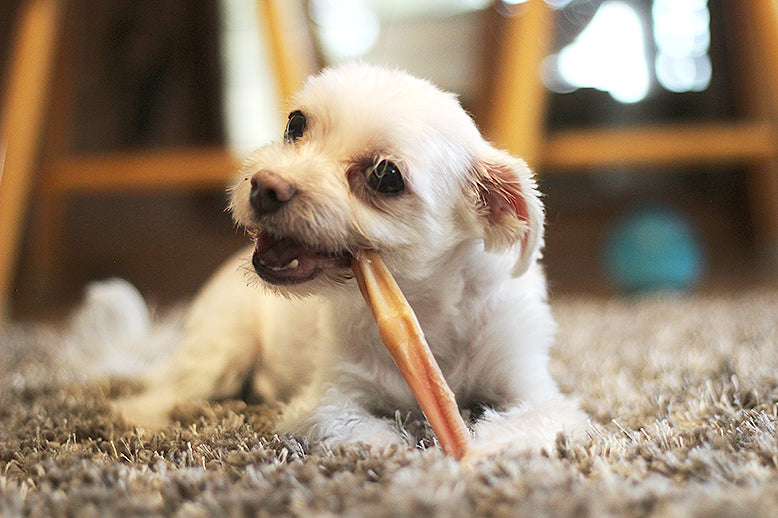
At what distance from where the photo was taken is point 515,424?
0.76 meters

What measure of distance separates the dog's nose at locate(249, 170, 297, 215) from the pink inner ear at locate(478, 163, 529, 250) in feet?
0.88

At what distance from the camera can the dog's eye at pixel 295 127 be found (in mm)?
863

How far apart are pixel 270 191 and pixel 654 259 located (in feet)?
5.14

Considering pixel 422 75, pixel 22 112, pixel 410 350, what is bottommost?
pixel 410 350

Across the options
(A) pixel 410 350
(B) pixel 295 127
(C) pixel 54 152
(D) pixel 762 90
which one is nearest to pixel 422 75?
(B) pixel 295 127

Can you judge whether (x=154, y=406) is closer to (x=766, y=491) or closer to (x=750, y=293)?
(x=766, y=491)

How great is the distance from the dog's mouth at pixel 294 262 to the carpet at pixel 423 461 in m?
0.19

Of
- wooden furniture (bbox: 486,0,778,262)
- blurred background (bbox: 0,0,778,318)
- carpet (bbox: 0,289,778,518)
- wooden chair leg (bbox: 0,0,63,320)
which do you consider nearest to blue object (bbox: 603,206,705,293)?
blurred background (bbox: 0,0,778,318)

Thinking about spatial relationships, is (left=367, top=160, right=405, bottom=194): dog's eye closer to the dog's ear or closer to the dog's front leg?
the dog's ear

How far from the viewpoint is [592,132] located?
2053 millimetres

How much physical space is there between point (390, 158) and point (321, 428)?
33 centimetres

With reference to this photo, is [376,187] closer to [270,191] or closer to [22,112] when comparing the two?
[270,191]

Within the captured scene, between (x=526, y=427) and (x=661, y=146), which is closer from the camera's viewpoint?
(x=526, y=427)

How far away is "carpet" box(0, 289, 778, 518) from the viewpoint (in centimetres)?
52
